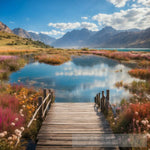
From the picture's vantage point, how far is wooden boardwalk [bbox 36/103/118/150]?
455cm

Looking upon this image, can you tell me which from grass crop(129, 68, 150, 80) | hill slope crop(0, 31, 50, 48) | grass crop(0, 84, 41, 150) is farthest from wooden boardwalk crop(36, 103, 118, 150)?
hill slope crop(0, 31, 50, 48)

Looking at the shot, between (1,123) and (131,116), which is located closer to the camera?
(1,123)

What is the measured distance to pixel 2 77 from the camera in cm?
1695

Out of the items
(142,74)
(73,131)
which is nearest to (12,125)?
(73,131)

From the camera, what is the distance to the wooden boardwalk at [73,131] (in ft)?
14.9

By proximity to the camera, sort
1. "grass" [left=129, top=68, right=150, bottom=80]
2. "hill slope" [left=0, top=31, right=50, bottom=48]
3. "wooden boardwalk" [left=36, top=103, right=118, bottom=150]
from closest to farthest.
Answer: "wooden boardwalk" [left=36, top=103, right=118, bottom=150] → "grass" [left=129, top=68, right=150, bottom=80] → "hill slope" [left=0, top=31, right=50, bottom=48]

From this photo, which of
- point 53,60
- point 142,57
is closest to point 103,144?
point 53,60

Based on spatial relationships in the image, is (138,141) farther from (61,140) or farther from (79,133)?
(61,140)

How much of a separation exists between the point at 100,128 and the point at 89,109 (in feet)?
7.67

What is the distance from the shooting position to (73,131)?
536 cm

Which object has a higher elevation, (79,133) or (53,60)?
(53,60)

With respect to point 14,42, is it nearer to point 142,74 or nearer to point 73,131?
point 142,74

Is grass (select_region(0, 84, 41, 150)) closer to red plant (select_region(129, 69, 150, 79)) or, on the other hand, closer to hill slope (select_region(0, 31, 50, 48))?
red plant (select_region(129, 69, 150, 79))

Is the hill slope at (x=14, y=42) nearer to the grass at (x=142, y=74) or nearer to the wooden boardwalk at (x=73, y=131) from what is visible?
the grass at (x=142, y=74)
